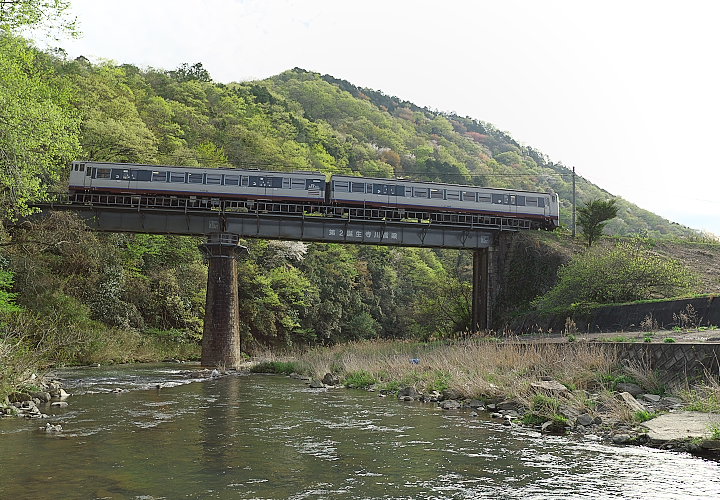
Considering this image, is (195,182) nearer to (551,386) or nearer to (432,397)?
(432,397)

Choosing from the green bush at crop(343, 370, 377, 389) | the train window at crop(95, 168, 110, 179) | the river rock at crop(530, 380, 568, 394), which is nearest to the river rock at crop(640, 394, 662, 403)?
the river rock at crop(530, 380, 568, 394)

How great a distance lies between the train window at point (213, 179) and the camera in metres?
36.6

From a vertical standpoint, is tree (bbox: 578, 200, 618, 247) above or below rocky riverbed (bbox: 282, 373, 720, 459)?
above

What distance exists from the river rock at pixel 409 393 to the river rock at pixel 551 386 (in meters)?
4.42

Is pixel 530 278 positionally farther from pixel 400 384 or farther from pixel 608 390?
pixel 608 390

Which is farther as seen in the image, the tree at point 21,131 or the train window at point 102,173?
the train window at point 102,173

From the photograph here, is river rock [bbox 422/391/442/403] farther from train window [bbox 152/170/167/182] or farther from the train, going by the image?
train window [bbox 152/170/167/182]

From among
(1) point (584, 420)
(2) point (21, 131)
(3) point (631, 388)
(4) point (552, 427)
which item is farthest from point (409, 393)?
(2) point (21, 131)

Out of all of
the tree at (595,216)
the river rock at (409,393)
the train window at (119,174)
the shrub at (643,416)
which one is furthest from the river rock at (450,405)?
the train window at (119,174)

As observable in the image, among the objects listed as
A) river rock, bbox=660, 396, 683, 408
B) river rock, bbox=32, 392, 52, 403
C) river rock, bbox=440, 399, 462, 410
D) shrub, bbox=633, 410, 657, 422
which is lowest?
river rock, bbox=440, 399, 462, 410

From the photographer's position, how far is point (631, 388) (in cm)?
1433

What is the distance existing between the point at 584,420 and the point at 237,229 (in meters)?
25.6

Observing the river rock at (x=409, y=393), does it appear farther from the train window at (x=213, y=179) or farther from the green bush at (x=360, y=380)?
the train window at (x=213, y=179)

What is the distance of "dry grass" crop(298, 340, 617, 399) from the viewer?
1566 centimetres
